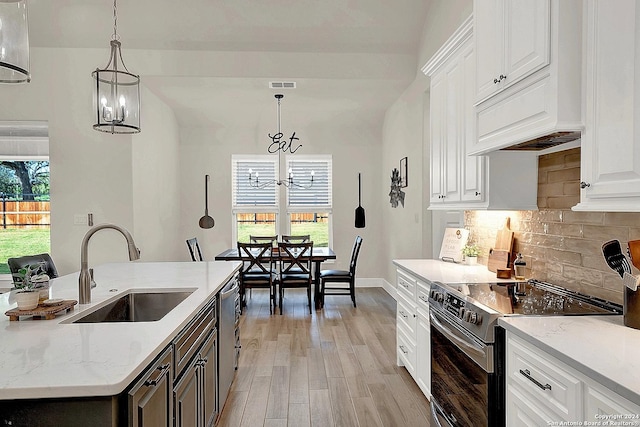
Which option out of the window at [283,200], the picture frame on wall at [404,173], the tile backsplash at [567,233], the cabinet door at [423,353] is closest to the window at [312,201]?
the window at [283,200]

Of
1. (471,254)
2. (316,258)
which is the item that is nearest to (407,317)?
(471,254)

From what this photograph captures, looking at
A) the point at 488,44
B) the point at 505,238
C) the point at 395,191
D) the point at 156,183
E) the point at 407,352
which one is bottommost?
the point at 407,352

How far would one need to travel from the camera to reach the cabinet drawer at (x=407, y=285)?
305cm

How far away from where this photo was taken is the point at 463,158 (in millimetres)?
2893

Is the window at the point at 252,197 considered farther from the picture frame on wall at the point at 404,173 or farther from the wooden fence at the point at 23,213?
the wooden fence at the point at 23,213

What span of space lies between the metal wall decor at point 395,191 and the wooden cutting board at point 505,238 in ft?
9.00

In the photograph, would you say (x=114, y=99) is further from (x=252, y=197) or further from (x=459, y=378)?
(x=252, y=197)

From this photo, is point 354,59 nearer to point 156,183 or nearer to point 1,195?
point 156,183

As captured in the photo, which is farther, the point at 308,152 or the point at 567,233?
the point at 308,152

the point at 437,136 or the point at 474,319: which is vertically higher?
the point at 437,136

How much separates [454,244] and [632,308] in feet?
6.28

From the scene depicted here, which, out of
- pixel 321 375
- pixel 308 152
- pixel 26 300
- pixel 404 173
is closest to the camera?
pixel 26 300

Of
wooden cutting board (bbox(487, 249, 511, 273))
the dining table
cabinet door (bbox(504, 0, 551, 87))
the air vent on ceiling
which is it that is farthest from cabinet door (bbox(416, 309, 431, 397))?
the air vent on ceiling

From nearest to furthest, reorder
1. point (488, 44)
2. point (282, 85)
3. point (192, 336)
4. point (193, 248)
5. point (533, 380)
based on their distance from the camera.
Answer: point (533, 380) < point (192, 336) < point (488, 44) < point (282, 85) < point (193, 248)
